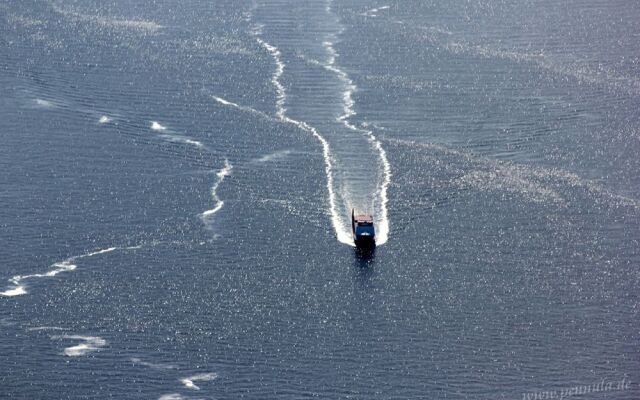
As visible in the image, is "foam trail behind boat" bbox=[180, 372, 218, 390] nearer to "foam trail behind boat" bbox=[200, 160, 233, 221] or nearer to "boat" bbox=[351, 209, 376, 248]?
"boat" bbox=[351, 209, 376, 248]

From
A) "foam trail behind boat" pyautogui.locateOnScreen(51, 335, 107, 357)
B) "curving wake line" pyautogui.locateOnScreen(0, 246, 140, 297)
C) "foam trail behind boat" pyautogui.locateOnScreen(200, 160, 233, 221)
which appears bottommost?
"foam trail behind boat" pyautogui.locateOnScreen(51, 335, 107, 357)

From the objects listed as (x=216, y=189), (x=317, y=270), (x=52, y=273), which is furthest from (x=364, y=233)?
Result: (x=52, y=273)

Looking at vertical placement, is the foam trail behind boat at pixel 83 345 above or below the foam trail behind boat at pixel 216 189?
below

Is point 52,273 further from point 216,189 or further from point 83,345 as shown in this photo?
point 216,189

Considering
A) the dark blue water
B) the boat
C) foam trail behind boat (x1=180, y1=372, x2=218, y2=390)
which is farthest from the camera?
the boat

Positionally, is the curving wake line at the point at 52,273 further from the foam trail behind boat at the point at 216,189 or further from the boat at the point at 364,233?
the boat at the point at 364,233

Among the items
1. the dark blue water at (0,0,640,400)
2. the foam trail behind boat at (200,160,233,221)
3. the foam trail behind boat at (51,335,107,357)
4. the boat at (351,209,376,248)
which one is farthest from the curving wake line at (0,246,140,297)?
the boat at (351,209,376,248)

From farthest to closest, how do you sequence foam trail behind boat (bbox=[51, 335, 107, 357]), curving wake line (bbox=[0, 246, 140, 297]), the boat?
1. the boat
2. curving wake line (bbox=[0, 246, 140, 297])
3. foam trail behind boat (bbox=[51, 335, 107, 357])

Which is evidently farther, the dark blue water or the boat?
the boat

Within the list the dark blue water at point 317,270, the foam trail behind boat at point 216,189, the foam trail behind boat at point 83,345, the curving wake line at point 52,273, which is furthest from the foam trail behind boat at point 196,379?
the foam trail behind boat at point 216,189

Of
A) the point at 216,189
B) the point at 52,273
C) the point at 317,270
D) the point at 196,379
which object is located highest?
the point at 216,189
